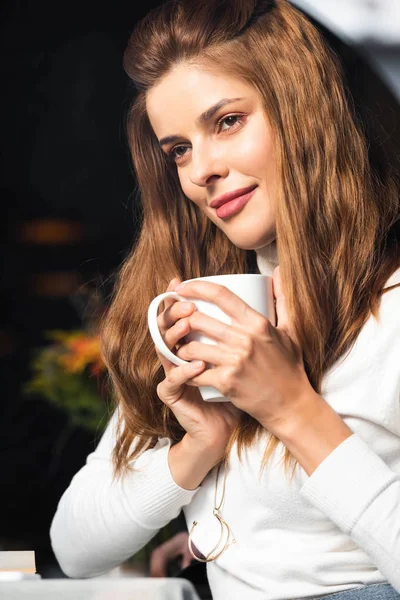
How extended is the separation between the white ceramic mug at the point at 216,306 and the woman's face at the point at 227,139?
141 millimetres

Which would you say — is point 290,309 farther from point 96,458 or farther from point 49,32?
point 49,32

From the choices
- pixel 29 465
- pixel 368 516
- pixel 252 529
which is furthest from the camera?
pixel 29 465

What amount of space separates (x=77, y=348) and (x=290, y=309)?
45 centimetres

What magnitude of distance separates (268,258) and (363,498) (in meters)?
0.34

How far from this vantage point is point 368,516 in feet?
2.41

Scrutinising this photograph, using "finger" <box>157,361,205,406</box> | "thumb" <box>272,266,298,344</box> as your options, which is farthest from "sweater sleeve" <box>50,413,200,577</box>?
"thumb" <box>272,266,298,344</box>

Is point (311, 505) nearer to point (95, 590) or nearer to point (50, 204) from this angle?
point (95, 590)

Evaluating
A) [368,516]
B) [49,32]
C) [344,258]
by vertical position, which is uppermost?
[49,32]

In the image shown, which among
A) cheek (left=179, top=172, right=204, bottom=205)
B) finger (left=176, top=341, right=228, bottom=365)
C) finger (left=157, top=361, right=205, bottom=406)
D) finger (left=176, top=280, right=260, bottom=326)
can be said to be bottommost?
finger (left=157, top=361, right=205, bottom=406)

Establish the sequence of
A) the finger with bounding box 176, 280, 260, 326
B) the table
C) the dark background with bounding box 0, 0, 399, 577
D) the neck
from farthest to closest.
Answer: the dark background with bounding box 0, 0, 399, 577 < the neck < the table < the finger with bounding box 176, 280, 260, 326

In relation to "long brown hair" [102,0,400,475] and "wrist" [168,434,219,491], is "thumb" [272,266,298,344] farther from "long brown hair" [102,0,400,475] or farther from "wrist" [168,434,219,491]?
"wrist" [168,434,219,491]

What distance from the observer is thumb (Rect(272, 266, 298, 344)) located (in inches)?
31.8

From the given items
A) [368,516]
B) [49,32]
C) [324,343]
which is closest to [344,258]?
[324,343]

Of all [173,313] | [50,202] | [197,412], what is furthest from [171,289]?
[50,202]
